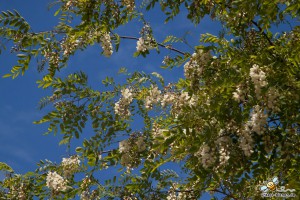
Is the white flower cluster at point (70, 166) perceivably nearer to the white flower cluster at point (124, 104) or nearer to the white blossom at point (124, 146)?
the white blossom at point (124, 146)

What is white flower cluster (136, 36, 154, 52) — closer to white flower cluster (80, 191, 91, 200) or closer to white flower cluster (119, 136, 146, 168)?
white flower cluster (119, 136, 146, 168)

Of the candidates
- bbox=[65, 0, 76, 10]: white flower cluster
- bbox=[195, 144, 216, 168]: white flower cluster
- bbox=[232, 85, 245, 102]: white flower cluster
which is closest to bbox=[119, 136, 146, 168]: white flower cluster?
bbox=[195, 144, 216, 168]: white flower cluster

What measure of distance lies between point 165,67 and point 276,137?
1.91 m

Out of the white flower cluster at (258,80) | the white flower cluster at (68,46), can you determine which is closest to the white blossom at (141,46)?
the white flower cluster at (68,46)

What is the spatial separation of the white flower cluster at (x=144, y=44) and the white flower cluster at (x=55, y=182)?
6.39 feet

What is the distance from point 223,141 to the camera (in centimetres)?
444

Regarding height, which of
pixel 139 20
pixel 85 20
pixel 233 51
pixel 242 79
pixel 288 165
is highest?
pixel 139 20

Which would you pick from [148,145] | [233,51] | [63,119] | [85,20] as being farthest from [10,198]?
[233,51]

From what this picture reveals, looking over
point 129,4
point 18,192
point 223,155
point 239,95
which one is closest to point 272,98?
point 239,95

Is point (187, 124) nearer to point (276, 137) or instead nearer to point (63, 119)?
point (276, 137)

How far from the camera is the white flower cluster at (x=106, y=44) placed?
20.0 ft

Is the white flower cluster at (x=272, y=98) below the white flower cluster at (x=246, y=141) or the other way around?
the other way around

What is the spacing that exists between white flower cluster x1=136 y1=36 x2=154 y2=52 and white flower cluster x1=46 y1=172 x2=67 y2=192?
1.95 meters

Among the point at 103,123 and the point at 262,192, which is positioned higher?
the point at 103,123
